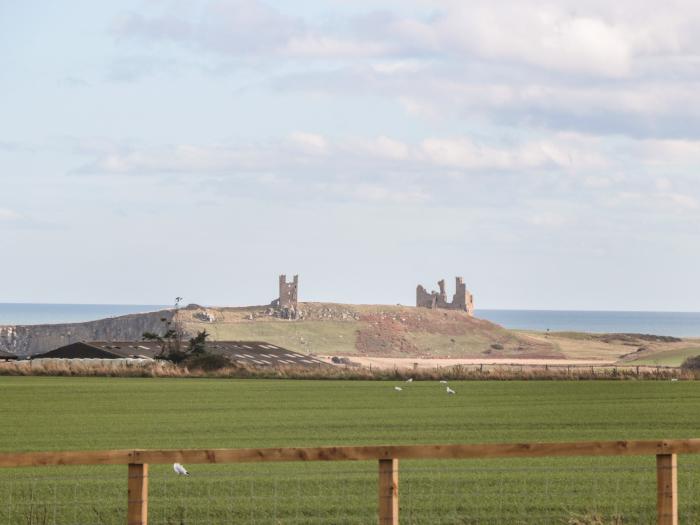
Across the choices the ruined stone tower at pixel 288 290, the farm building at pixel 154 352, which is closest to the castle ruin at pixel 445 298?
the ruined stone tower at pixel 288 290

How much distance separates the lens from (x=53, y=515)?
13656 mm

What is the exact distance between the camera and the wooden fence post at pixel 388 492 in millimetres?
9695

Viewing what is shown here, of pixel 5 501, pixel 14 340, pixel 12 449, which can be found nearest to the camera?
pixel 5 501

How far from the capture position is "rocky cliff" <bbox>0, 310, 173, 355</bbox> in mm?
157625

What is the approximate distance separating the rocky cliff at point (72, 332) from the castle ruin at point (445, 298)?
45.2 metres

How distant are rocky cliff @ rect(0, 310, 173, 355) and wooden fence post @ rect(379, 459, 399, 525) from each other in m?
149

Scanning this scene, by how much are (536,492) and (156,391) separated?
26474 mm

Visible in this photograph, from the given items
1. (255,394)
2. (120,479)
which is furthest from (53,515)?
(255,394)

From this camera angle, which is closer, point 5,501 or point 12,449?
point 5,501

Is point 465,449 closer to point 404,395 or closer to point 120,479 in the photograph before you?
point 120,479

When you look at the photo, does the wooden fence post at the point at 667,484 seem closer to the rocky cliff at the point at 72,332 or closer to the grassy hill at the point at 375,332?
the grassy hill at the point at 375,332

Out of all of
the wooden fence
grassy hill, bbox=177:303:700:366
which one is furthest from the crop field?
grassy hill, bbox=177:303:700:366

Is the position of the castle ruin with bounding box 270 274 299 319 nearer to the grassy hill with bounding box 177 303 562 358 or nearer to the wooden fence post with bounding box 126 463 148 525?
the grassy hill with bounding box 177 303 562 358

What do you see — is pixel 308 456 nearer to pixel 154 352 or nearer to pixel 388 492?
pixel 388 492
